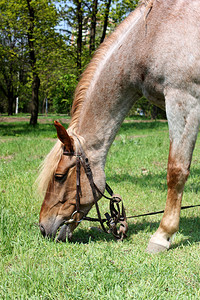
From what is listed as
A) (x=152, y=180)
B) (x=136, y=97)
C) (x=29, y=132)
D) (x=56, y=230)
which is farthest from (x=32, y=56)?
(x=56, y=230)

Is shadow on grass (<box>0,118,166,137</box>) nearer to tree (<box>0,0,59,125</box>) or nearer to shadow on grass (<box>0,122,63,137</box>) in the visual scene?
shadow on grass (<box>0,122,63,137</box>)

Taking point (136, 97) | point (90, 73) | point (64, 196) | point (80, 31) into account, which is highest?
point (80, 31)

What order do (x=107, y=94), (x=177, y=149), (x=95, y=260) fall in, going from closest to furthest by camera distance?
(x=95, y=260) < (x=177, y=149) < (x=107, y=94)

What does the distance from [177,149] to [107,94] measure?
2.80 ft

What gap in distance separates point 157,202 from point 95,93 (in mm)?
2126

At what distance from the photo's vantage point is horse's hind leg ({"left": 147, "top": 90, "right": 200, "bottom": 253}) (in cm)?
260

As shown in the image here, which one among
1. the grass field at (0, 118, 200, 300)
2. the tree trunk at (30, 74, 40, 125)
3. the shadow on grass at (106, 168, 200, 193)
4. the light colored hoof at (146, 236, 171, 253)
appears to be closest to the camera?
the grass field at (0, 118, 200, 300)

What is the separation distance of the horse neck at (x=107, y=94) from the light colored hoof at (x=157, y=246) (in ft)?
2.96

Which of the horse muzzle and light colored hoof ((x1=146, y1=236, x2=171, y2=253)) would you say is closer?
light colored hoof ((x1=146, y1=236, x2=171, y2=253))

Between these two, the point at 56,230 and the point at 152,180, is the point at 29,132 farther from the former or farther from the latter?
the point at 56,230

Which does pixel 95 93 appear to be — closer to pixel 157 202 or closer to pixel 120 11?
pixel 157 202

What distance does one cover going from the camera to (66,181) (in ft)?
9.29

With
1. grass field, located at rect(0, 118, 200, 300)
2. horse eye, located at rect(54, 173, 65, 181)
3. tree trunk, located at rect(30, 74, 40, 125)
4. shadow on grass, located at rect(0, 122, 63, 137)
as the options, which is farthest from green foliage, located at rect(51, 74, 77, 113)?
grass field, located at rect(0, 118, 200, 300)

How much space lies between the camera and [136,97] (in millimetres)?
3084
